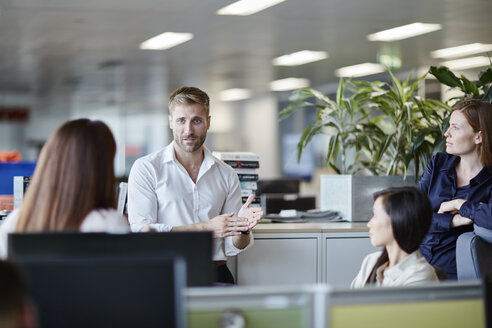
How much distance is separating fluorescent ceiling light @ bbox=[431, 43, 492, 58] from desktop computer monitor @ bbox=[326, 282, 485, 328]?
28.2ft

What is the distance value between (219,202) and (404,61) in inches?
319

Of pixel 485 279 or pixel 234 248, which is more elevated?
pixel 485 279

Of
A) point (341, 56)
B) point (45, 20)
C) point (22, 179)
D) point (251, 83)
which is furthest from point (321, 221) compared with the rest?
point (251, 83)

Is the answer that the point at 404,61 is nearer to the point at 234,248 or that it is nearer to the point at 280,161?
the point at 280,161

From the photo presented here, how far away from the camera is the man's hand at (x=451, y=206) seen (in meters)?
3.21

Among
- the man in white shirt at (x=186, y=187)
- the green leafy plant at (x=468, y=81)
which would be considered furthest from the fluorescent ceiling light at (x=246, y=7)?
the man in white shirt at (x=186, y=187)

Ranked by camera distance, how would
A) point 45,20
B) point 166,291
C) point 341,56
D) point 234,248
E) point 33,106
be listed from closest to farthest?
point 166,291 < point 234,248 < point 45,20 < point 341,56 < point 33,106

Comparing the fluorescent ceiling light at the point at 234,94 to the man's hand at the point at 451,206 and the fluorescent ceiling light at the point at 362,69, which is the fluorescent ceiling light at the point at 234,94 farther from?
the man's hand at the point at 451,206

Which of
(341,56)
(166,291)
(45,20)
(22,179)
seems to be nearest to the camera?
(166,291)

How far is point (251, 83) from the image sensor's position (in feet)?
45.3

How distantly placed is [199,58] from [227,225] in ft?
26.1

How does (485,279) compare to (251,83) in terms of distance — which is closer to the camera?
(485,279)

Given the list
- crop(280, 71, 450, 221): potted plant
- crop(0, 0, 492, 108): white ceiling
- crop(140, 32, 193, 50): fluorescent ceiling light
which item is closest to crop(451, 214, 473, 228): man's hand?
crop(280, 71, 450, 221): potted plant

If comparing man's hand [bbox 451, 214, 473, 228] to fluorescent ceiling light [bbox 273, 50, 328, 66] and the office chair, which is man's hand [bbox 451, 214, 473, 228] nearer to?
the office chair
